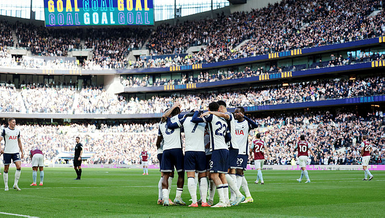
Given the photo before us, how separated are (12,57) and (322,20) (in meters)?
51.2

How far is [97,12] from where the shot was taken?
76750mm

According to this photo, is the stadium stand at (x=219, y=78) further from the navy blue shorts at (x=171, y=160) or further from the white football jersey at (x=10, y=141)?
the navy blue shorts at (x=171, y=160)

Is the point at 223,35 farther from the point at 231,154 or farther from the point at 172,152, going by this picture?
the point at 172,152

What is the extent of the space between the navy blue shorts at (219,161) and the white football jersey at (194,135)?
0.43 m

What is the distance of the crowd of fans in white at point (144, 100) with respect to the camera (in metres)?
58.2

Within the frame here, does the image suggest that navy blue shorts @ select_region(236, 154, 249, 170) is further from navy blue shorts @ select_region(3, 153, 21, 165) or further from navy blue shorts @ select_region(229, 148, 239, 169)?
navy blue shorts @ select_region(3, 153, 21, 165)

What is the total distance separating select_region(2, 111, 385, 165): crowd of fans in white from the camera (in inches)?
1844

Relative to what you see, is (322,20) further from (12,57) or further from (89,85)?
(12,57)

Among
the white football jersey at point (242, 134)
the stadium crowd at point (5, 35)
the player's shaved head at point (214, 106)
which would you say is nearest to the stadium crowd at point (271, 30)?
the stadium crowd at point (5, 35)

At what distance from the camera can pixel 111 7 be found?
76500mm

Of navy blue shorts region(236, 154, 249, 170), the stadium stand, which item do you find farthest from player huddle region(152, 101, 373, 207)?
the stadium stand

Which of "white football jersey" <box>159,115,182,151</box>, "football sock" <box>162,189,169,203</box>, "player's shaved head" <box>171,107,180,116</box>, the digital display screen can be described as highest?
the digital display screen

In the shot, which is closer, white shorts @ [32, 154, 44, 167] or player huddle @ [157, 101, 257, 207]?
player huddle @ [157, 101, 257, 207]

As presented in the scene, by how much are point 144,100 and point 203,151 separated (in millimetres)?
68013
